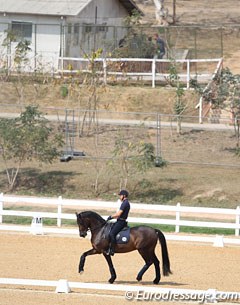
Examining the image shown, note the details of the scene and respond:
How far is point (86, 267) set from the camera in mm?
22953

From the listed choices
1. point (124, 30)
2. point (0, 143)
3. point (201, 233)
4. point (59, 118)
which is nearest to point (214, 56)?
point (124, 30)

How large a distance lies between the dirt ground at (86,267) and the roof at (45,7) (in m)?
22.8

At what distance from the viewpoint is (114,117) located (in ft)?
138

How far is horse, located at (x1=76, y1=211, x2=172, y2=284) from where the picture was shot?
20344mm

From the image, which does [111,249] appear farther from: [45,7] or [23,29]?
[45,7]

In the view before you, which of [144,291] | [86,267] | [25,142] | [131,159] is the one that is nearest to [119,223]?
[144,291]

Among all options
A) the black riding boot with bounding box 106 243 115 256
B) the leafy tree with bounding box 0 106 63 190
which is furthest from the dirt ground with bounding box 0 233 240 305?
the leafy tree with bounding box 0 106 63 190

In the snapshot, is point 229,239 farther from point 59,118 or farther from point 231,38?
point 231,38

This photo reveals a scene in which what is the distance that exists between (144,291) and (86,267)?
4040 millimetres

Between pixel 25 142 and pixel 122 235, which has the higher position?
pixel 25 142

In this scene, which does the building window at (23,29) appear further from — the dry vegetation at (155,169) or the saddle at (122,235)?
the saddle at (122,235)

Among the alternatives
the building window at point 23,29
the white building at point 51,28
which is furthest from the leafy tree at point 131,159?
the building window at point 23,29

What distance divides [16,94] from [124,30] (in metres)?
12.5

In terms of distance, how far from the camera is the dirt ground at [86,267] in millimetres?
19516
